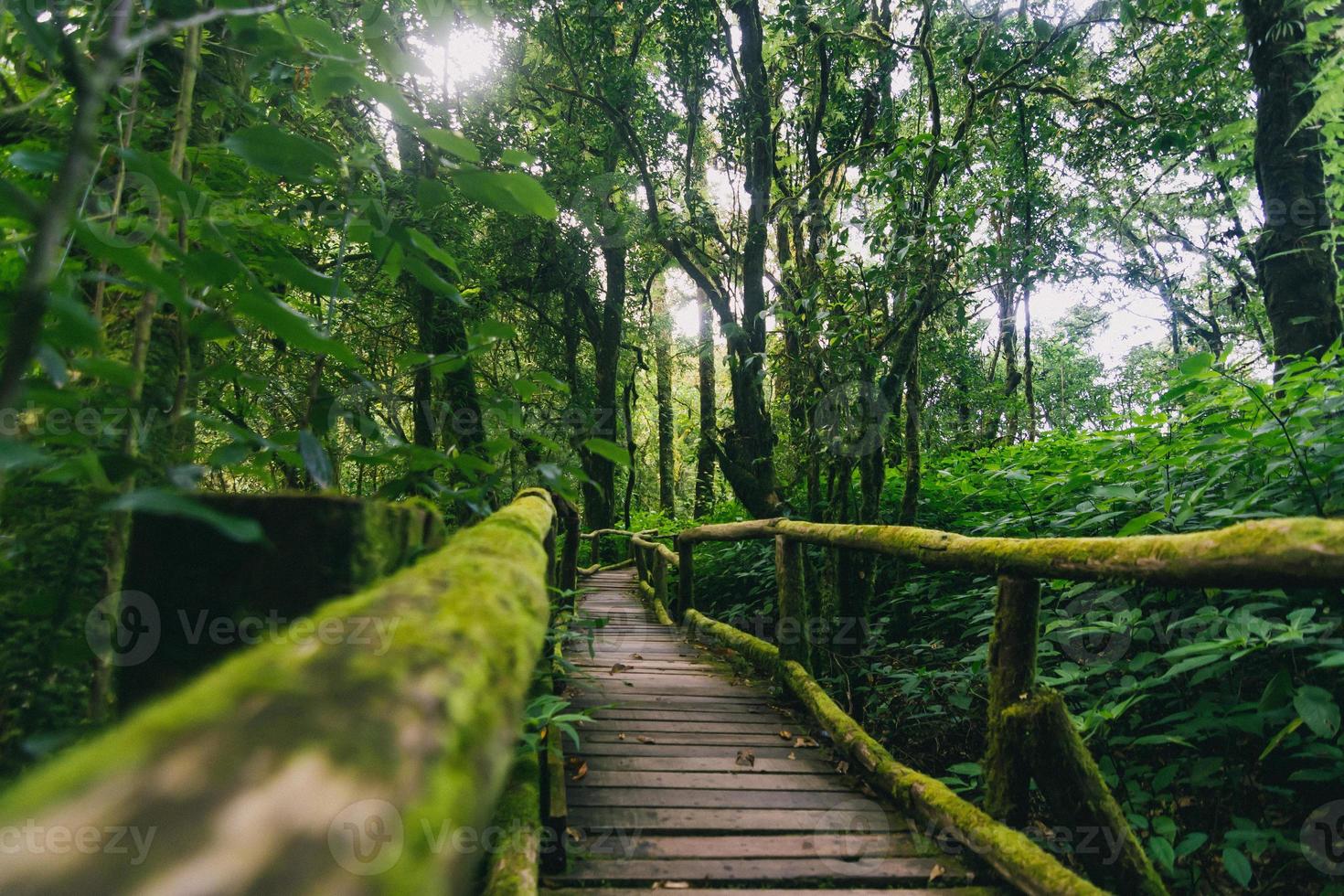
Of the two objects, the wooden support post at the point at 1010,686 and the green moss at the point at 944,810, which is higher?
the wooden support post at the point at 1010,686

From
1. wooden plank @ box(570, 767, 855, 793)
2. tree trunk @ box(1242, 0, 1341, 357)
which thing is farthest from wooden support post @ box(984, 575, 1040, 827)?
tree trunk @ box(1242, 0, 1341, 357)

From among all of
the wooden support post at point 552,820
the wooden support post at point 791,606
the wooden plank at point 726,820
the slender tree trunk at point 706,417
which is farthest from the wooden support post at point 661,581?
the wooden support post at point 552,820

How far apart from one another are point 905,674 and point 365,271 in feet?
27.5

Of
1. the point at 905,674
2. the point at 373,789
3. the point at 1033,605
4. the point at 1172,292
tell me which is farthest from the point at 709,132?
the point at 373,789

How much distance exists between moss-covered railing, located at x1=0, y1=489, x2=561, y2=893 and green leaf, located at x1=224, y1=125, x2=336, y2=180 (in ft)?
3.36

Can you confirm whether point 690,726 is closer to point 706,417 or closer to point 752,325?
point 752,325

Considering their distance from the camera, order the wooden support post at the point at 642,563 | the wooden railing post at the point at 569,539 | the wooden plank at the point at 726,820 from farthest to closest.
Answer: the wooden support post at the point at 642,563 < the wooden railing post at the point at 569,539 < the wooden plank at the point at 726,820

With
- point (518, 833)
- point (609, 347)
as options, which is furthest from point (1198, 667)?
point (609, 347)

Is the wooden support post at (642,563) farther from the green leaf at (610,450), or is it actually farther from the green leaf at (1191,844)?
the green leaf at (610,450)

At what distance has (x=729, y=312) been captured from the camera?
10266 mm

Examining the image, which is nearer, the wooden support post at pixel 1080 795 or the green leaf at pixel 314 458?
the green leaf at pixel 314 458
